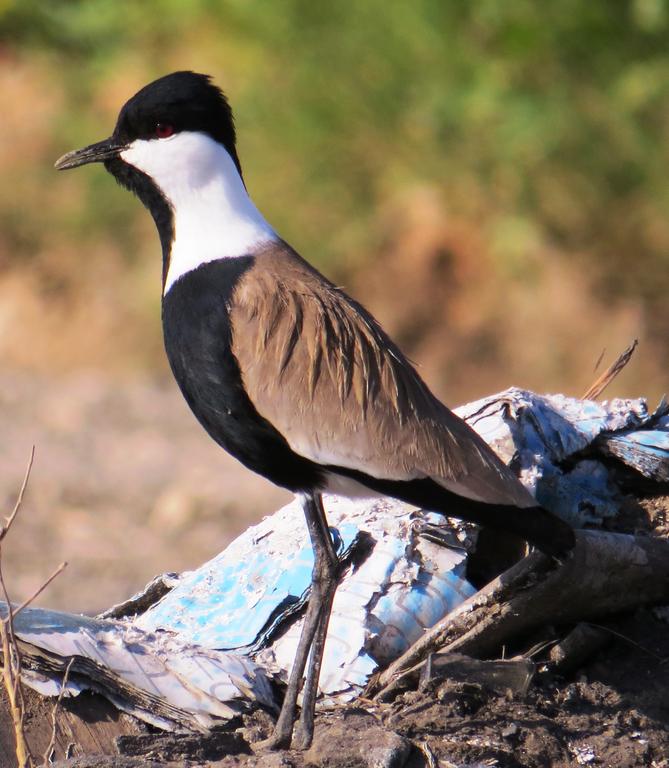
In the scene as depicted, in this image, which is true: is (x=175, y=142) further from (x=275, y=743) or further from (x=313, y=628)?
(x=275, y=743)

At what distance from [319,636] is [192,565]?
477 cm

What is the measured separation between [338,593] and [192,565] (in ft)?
14.3

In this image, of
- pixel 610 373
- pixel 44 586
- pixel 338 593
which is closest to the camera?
pixel 44 586

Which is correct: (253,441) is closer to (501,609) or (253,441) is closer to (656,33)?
(501,609)

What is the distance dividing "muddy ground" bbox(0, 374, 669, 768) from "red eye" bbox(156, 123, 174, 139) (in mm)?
1748

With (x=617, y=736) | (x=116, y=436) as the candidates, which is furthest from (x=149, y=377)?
(x=617, y=736)

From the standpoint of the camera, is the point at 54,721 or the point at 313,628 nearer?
the point at 54,721

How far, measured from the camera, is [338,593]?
14.5ft

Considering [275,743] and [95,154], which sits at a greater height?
[95,154]

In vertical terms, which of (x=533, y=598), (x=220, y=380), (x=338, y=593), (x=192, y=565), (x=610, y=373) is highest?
(x=220, y=380)

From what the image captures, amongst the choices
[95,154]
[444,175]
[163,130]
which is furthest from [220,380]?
[444,175]

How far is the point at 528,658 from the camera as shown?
13.3 ft

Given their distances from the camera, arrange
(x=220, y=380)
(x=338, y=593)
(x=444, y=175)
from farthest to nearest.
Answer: (x=444, y=175)
(x=338, y=593)
(x=220, y=380)

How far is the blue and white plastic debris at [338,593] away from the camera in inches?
155
